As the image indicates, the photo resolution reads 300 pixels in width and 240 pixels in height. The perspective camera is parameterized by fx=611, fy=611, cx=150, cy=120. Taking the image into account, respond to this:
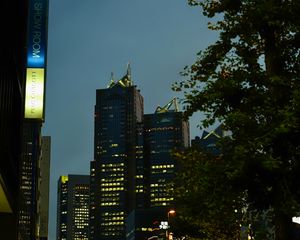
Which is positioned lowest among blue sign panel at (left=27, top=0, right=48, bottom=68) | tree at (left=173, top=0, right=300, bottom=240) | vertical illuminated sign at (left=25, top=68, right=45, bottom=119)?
tree at (left=173, top=0, right=300, bottom=240)

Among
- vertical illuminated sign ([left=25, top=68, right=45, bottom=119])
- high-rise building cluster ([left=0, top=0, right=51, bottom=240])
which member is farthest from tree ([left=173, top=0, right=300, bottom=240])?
vertical illuminated sign ([left=25, top=68, right=45, bottom=119])

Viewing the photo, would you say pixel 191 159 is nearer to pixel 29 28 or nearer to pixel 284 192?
pixel 284 192

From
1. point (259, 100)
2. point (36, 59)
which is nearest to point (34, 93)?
point (36, 59)

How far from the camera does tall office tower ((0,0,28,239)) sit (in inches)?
842

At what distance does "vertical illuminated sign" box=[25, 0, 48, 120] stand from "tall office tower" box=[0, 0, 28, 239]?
2.34 meters

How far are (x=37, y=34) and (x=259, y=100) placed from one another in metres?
22.4

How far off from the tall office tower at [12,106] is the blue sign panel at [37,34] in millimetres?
2778

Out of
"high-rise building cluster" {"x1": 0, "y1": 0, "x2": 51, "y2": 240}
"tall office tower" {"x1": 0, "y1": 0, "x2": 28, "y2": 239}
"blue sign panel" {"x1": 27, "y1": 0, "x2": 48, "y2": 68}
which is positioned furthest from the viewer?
"blue sign panel" {"x1": 27, "y1": 0, "x2": 48, "y2": 68}

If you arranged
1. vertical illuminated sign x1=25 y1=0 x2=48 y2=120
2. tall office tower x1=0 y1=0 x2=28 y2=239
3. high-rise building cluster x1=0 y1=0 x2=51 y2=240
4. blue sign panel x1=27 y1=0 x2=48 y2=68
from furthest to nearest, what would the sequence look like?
blue sign panel x1=27 y1=0 x2=48 y2=68, vertical illuminated sign x1=25 y1=0 x2=48 y2=120, tall office tower x1=0 y1=0 x2=28 y2=239, high-rise building cluster x1=0 y1=0 x2=51 y2=240

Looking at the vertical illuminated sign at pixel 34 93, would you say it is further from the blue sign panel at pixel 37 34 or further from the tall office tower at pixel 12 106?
the tall office tower at pixel 12 106

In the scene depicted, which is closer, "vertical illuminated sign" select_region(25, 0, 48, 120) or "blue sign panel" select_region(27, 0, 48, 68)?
"vertical illuminated sign" select_region(25, 0, 48, 120)

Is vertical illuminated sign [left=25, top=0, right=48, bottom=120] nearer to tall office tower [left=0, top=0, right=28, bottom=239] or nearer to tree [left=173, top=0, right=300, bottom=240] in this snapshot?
tall office tower [left=0, top=0, right=28, bottom=239]

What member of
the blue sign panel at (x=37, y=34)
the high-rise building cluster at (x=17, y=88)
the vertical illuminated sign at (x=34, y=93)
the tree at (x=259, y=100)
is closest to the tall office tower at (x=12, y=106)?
the high-rise building cluster at (x=17, y=88)

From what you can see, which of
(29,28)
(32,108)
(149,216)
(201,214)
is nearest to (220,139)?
(201,214)
